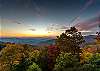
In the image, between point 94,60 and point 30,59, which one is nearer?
point 94,60

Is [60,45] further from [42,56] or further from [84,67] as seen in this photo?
[84,67]

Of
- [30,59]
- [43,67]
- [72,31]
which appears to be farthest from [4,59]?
[72,31]

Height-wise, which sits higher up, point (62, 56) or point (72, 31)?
point (72, 31)

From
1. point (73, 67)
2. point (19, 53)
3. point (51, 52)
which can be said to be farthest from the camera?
point (51, 52)

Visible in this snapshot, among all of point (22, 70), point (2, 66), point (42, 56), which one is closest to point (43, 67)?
point (42, 56)

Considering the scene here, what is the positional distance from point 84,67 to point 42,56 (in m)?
16.5

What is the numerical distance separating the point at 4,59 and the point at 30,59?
645 cm

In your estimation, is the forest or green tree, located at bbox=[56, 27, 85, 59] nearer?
the forest

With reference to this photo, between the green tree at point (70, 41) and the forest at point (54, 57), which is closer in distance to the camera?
the forest at point (54, 57)

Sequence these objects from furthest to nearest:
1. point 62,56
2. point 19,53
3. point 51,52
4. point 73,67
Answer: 1. point 51,52
2. point 19,53
3. point 62,56
4. point 73,67

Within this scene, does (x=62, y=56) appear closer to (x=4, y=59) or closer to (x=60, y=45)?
(x=60, y=45)

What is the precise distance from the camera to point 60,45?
60.5 m

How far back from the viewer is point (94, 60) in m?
53.0

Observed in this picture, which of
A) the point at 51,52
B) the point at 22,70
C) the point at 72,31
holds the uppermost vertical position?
the point at 72,31
